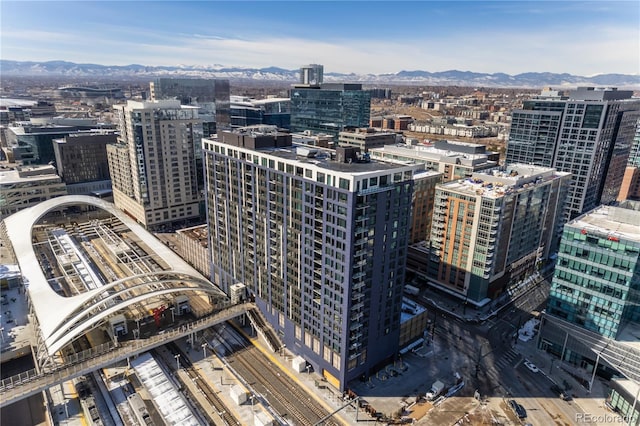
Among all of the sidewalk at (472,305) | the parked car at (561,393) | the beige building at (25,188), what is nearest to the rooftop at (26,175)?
the beige building at (25,188)

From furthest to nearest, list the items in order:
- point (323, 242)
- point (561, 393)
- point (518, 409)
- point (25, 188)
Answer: point (25, 188) < point (561, 393) < point (518, 409) < point (323, 242)

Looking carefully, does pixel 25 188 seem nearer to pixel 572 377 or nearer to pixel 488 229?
pixel 488 229

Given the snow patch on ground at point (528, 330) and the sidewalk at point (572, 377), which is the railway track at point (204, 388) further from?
the snow patch on ground at point (528, 330)

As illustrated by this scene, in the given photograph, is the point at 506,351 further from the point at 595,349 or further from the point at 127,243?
the point at 127,243

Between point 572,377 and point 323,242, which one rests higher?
point 323,242

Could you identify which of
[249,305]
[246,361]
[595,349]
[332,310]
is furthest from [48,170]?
[595,349]

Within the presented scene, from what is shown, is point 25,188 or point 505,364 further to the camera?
point 25,188

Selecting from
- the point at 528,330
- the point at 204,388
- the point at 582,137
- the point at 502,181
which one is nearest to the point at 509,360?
the point at 528,330

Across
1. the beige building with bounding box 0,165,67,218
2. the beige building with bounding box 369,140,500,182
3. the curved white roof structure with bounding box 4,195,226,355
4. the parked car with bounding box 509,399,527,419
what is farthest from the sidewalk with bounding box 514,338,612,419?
the beige building with bounding box 0,165,67,218
